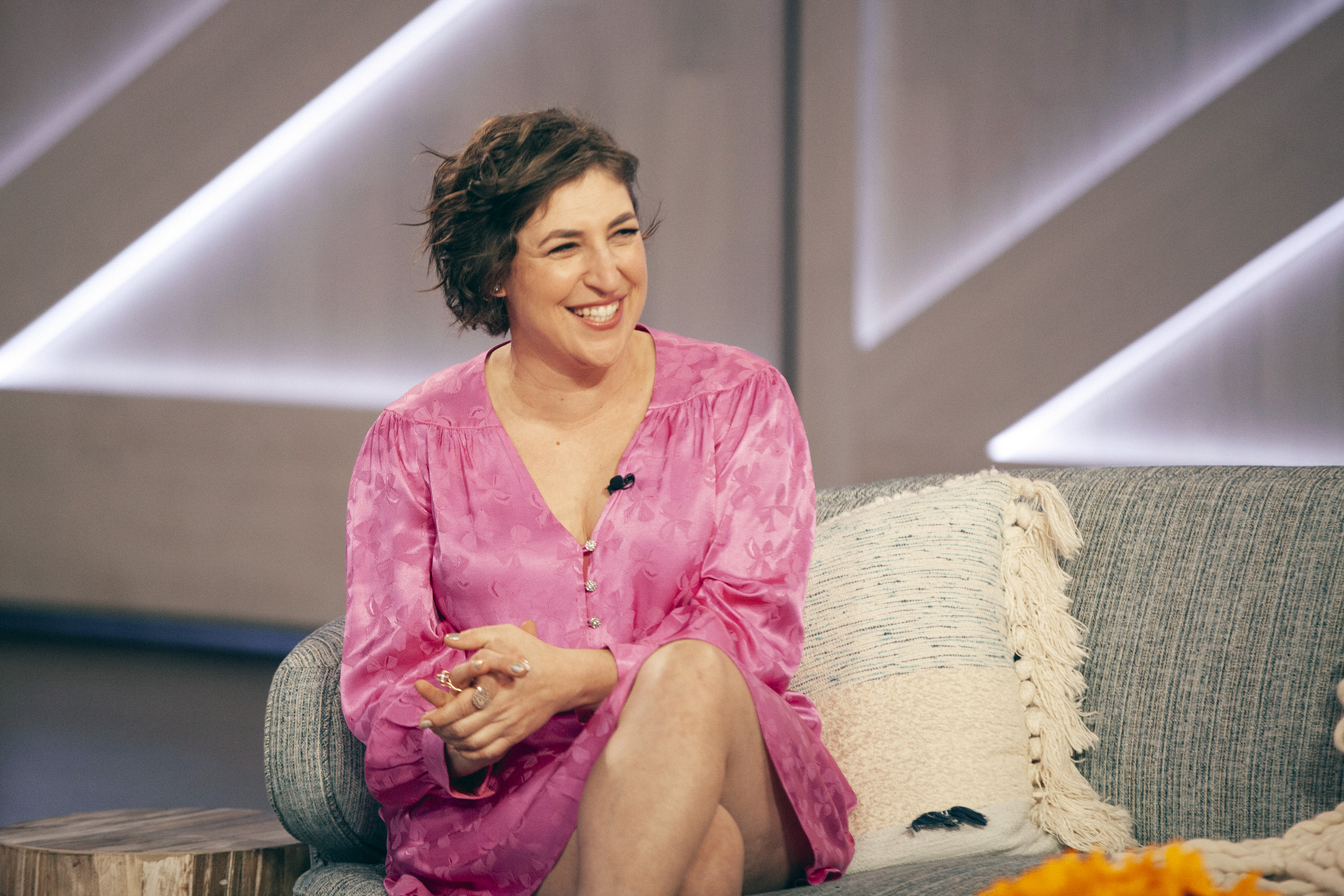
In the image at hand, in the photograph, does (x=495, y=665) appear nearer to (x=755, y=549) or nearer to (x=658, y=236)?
(x=755, y=549)

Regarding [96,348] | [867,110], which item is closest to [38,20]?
[96,348]

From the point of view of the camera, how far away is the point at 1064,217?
11.7 feet

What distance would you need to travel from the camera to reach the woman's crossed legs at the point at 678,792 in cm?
124

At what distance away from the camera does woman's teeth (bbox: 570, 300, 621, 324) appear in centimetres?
164

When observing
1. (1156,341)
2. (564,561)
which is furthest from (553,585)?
(1156,341)

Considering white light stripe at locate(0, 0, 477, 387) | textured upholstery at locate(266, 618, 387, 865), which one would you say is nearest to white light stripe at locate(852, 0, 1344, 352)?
white light stripe at locate(0, 0, 477, 387)

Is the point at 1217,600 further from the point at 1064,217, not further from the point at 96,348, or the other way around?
the point at 96,348

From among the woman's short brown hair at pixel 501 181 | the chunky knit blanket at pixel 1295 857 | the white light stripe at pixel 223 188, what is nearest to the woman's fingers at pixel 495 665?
the woman's short brown hair at pixel 501 181

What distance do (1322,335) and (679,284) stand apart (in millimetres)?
1957

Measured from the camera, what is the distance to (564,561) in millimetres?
1602

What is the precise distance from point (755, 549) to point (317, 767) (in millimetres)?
651

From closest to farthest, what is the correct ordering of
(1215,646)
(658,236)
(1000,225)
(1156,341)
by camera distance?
(1215,646)
(1156,341)
(1000,225)
(658,236)

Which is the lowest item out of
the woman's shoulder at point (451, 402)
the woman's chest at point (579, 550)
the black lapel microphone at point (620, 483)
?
the woman's chest at point (579, 550)

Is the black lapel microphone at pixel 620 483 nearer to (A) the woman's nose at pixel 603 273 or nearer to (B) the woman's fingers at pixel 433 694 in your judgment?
(A) the woman's nose at pixel 603 273
